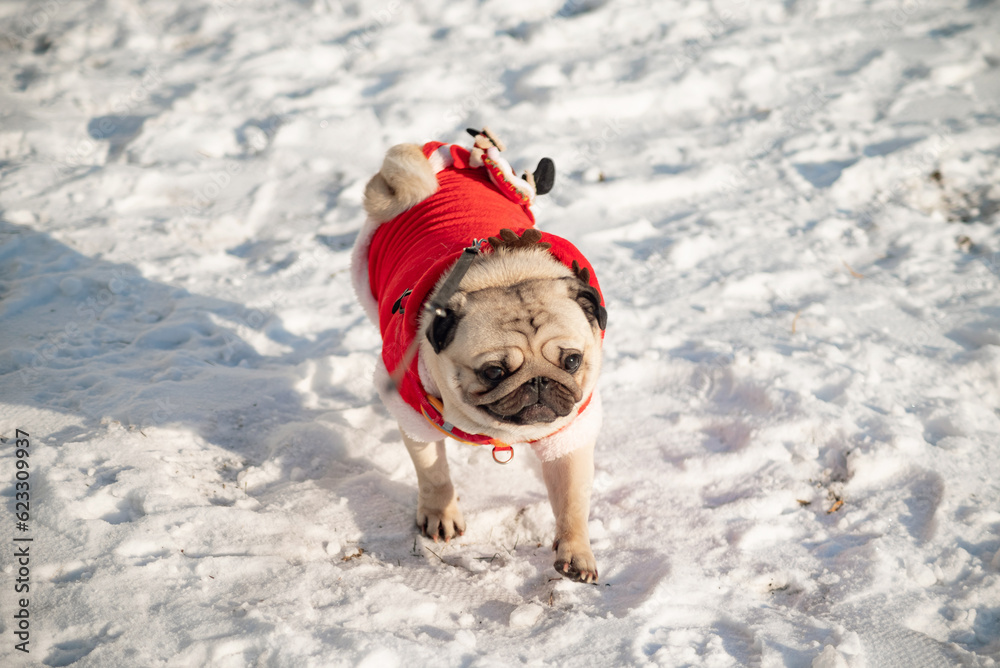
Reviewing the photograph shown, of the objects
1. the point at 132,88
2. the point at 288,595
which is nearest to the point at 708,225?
the point at 288,595

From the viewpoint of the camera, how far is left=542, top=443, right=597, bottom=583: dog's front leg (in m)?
2.48

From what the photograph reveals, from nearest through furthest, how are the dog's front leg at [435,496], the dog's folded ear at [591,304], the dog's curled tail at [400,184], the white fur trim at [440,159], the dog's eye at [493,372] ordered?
the dog's eye at [493,372]
the dog's folded ear at [591,304]
the dog's front leg at [435,496]
the dog's curled tail at [400,184]
the white fur trim at [440,159]

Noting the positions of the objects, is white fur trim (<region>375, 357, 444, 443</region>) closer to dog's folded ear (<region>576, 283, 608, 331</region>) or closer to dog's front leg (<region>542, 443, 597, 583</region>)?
dog's front leg (<region>542, 443, 597, 583</region>)

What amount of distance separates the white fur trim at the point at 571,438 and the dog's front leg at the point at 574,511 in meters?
0.06

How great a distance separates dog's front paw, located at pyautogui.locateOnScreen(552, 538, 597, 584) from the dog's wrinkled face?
501 mm

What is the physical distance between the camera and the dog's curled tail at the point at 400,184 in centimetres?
307

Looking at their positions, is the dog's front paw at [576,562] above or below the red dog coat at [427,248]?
below

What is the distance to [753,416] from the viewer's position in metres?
3.19

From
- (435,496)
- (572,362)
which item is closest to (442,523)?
(435,496)

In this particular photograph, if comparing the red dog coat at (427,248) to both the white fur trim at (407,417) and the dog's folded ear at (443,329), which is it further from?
the dog's folded ear at (443,329)

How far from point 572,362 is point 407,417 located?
2.44 feet

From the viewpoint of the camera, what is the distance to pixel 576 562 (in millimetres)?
2469

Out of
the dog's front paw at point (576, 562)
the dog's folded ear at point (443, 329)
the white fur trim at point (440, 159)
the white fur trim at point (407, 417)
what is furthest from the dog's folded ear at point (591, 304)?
the white fur trim at point (440, 159)

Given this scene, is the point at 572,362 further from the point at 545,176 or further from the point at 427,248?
the point at 545,176
